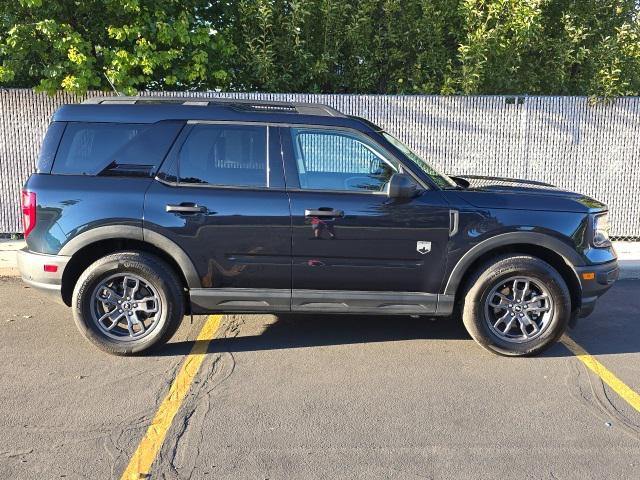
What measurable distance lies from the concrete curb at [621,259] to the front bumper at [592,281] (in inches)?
129

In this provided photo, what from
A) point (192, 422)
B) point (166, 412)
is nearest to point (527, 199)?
point (192, 422)

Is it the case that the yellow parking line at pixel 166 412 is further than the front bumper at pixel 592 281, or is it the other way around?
the front bumper at pixel 592 281

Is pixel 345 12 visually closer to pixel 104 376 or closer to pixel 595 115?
pixel 595 115

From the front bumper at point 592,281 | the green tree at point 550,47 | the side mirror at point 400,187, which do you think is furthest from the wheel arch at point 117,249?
the green tree at point 550,47

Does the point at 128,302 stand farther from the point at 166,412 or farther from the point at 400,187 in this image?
the point at 400,187

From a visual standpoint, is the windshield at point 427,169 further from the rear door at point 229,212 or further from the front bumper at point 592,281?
the front bumper at point 592,281

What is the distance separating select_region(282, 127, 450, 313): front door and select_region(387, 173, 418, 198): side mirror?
73 mm

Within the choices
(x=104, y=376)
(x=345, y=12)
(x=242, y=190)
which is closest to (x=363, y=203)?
(x=242, y=190)

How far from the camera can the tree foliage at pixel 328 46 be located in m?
8.62

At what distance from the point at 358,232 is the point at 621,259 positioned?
5321mm

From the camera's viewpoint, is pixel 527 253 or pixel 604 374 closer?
pixel 604 374

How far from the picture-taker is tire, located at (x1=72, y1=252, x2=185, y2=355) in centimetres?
446

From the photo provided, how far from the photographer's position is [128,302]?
456 cm

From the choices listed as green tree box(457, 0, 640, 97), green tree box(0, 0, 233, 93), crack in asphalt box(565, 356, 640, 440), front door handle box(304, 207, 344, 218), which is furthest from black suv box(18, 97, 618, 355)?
green tree box(457, 0, 640, 97)
